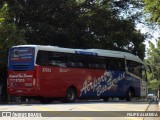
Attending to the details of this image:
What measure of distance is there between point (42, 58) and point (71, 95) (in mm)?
3677

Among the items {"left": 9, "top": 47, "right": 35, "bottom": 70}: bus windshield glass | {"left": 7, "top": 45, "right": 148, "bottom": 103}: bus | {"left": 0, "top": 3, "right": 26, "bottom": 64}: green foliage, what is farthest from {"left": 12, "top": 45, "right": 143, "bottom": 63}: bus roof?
{"left": 0, "top": 3, "right": 26, "bottom": 64}: green foliage

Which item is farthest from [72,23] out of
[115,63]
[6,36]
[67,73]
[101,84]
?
[67,73]

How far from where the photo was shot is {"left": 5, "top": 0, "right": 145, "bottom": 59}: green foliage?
40.3m

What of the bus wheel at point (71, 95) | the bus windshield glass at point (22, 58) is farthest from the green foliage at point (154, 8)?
the bus wheel at point (71, 95)

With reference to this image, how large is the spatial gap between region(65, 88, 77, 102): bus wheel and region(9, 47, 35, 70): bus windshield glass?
3.36 meters

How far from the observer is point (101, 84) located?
32.2 m

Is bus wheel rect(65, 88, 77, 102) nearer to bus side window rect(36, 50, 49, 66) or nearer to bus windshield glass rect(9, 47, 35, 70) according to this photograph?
bus side window rect(36, 50, 49, 66)

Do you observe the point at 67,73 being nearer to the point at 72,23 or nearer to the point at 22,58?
the point at 22,58

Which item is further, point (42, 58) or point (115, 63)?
point (115, 63)

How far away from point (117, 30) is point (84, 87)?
17.0 metres

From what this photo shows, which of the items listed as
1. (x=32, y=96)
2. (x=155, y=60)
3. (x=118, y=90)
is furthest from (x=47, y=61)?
(x=155, y=60)

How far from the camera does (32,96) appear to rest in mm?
27891

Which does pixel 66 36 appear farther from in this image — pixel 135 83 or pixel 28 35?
pixel 135 83

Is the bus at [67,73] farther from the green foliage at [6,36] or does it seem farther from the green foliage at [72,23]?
the green foliage at [72,23]
